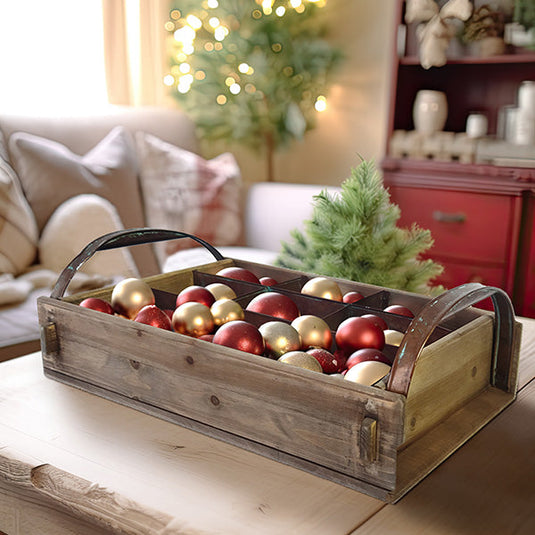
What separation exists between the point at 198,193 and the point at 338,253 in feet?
4.23

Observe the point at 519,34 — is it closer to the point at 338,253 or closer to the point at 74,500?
→ the point at 338,253

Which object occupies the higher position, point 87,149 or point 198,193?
point 87,149

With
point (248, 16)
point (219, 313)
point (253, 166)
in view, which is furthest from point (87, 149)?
point (219, 313)

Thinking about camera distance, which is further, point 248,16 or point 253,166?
point 253,166

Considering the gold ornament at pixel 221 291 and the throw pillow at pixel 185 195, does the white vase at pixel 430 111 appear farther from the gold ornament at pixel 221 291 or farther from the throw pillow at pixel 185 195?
the gold ornament at pixel 221 291

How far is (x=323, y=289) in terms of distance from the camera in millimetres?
1008

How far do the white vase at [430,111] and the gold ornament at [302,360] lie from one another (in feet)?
6.96

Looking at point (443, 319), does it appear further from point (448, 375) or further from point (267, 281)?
point (267, 281)

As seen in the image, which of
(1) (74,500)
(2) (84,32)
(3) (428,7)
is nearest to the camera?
(1) (74,500)

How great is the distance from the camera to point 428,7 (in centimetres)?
255

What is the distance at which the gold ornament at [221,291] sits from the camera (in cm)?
100

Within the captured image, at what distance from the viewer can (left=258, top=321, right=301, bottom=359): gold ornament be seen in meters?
0.83

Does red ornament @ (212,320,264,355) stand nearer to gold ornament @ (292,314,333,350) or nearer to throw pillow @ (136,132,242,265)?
gold ornament @ (292,314,333,350)

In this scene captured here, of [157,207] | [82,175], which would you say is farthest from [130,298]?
[157,207]
